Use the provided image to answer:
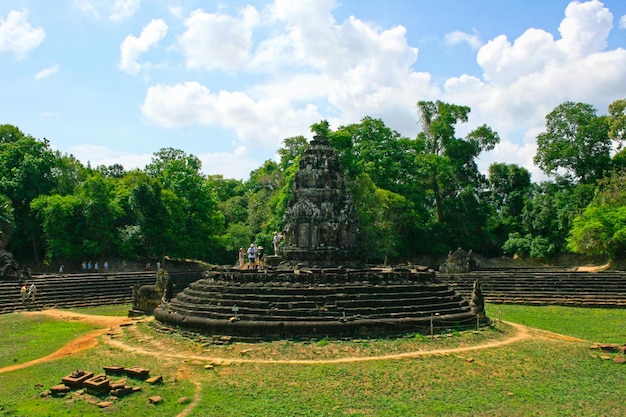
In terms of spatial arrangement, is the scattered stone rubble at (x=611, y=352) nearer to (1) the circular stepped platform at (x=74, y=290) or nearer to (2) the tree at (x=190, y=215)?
(1) the circular stepped platform at (x=74, y=290)

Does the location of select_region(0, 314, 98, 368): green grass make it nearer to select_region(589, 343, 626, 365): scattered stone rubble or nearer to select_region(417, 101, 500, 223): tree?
select_region(589, 343, 626, 365): scattered stone rubble

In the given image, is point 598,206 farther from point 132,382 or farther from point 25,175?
point 25,175

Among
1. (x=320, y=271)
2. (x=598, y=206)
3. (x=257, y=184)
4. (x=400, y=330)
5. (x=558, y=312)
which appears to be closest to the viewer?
(x=400, y=330)

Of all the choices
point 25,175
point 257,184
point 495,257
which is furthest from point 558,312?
point 257,184

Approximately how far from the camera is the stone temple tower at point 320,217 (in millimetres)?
26469

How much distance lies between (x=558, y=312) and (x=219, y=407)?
18.6m

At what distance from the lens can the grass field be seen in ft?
33.7

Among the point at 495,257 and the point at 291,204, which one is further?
the point at 495,257

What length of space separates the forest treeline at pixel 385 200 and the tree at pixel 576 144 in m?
0.10

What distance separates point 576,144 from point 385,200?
1915 cm

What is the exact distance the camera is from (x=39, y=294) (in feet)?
92.5

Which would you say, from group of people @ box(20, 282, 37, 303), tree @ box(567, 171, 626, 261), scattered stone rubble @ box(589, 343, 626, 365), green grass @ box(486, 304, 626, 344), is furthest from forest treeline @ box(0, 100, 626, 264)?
scattered stone rubble @ box(589, 343, 626, 365)

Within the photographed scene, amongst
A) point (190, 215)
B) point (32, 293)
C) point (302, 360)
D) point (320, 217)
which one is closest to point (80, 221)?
point (190, 215)

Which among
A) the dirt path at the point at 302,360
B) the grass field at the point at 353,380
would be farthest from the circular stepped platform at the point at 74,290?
the dirt path at the point at 302,360
